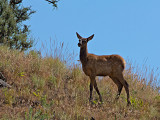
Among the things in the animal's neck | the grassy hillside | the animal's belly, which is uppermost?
the animal's neck

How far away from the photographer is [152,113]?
796 centimetres

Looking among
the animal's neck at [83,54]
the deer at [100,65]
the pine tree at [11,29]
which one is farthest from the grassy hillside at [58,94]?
the pine tree at [11,29]

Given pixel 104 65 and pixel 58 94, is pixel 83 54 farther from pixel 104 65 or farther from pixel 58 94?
pixel 58 94

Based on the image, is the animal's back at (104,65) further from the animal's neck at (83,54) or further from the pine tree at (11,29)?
the pine tree at (11,29)

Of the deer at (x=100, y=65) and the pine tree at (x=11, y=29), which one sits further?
the pine tree at (x=11, y=29)

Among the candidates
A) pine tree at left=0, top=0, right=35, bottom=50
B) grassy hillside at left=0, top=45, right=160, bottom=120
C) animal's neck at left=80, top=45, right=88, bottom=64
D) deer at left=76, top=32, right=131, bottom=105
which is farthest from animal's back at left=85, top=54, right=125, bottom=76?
pine tree at left=0, top=0, right=35, bottom=50

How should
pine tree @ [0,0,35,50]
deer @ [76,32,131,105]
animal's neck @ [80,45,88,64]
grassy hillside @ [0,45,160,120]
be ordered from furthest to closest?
pine tree @ [0,0,35,50], animal's neck @ [80,45,88,64], deer @ [76,32,131,105], grassy hillside @ [0,45,160,120]

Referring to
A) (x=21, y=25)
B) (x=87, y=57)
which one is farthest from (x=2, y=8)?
(x=87, y=57)

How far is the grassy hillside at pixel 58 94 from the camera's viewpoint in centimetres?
738

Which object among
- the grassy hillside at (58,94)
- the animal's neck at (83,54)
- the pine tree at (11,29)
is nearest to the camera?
the grassy hillside at (58,94)

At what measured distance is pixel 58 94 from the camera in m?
9.20

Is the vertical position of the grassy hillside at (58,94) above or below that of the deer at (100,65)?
below

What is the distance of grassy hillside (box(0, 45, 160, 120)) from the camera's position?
24.2 ft

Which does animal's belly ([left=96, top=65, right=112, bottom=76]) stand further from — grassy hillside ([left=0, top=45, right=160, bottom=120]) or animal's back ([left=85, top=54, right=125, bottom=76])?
grassy hillside ([left=0, top=45, right=160, bottom=120])
